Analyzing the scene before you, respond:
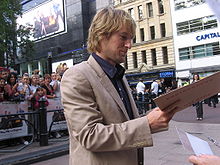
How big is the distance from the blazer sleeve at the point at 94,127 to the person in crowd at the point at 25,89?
6040mm

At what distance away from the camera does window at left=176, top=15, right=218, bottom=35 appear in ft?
94.2

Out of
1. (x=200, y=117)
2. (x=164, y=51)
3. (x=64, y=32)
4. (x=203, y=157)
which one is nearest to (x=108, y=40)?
(x=203, y=157)

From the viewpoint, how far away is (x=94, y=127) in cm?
138

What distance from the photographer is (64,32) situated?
48875 mm

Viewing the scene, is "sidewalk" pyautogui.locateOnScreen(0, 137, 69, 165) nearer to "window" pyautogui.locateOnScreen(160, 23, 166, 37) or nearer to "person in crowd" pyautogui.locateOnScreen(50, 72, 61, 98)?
"person in crowd" pyautogui.locateOnScreen(50, 72, 61, 98)

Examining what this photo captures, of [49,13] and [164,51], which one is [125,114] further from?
[49,13]

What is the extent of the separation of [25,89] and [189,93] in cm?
691

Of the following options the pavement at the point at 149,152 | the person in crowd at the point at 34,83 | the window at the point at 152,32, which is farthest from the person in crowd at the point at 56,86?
the window at the point at 152,32

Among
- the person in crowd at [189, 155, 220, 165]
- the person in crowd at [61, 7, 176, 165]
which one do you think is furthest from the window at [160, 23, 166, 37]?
the person in crowd at [189, 155, 220, 165]

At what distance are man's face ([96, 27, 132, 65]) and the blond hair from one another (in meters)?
0.02

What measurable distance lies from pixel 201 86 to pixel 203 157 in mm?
319

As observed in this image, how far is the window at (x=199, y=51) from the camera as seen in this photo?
28578mm

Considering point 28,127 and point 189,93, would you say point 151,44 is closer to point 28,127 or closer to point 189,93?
point 28,127

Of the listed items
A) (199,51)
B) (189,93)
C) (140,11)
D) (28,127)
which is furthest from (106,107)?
(140,11)
